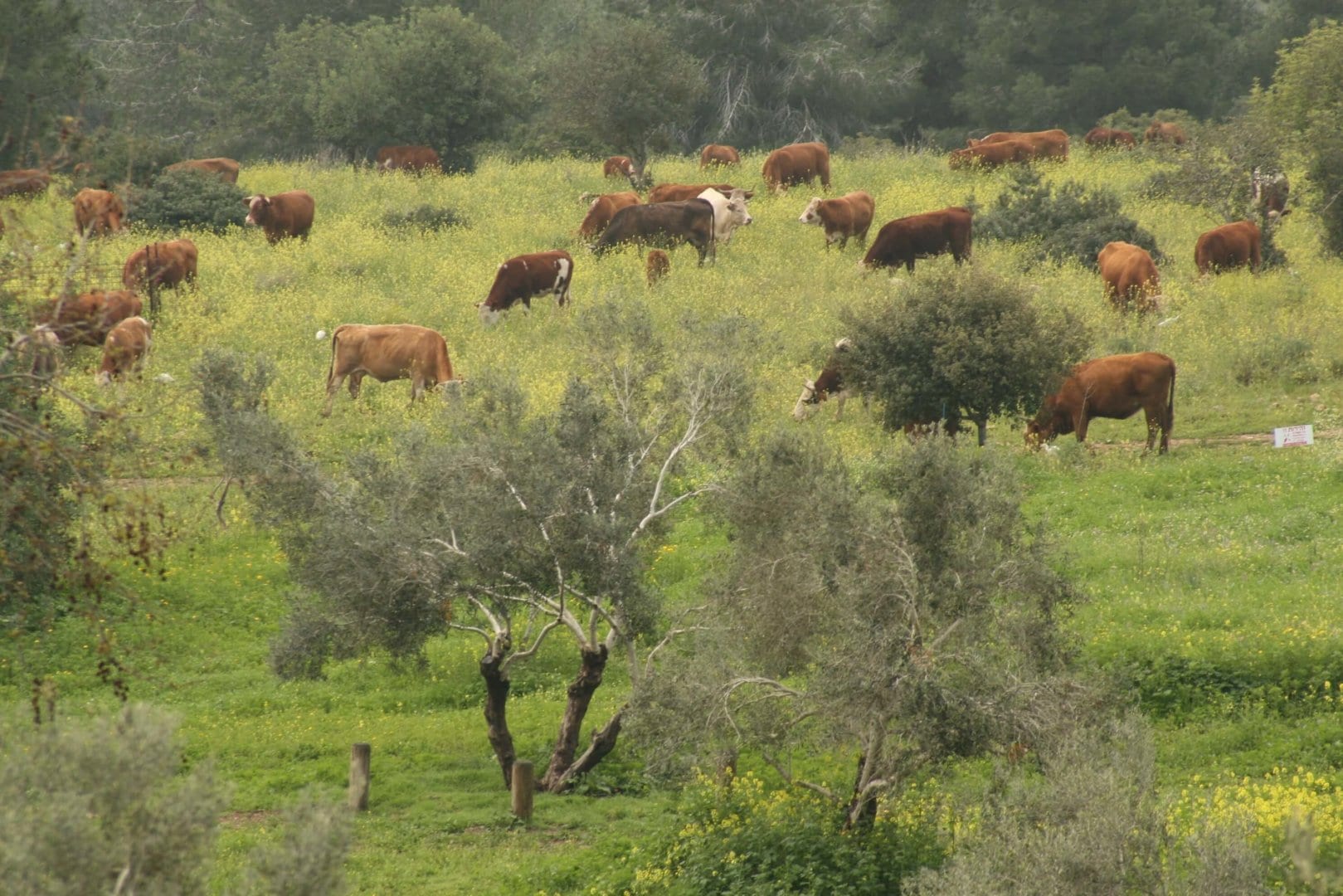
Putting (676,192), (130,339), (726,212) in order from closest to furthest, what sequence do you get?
(130,339), (726,212), (676,192)

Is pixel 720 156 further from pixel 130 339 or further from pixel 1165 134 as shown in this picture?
pixel 130 339

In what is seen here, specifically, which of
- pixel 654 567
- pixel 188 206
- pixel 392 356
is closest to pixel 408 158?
pixel 188 206

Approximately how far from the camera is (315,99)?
46844 millimetres

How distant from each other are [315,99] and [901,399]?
96.3 ft

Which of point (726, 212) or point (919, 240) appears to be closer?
point (919, 240)

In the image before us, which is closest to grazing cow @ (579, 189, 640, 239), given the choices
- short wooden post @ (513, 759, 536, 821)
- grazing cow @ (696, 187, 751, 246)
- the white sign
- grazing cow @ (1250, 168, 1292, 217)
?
grazing cow @ (696, 187, 751, 246)

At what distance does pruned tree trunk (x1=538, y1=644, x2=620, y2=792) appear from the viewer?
1518cm

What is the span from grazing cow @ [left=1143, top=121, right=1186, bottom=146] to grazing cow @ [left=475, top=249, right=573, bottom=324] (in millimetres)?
19880

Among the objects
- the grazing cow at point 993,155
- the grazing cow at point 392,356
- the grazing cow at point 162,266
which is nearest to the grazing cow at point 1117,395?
the grazing cow at point 392,356

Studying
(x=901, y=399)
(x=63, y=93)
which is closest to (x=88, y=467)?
(x=901, y=399)

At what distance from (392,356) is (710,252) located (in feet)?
31.3

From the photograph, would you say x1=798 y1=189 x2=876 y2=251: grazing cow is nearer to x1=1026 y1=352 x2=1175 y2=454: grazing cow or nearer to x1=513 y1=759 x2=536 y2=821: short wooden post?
x1=1026 y1=352 x2=1175 y2=454: grazing cow

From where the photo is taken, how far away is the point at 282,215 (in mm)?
35531

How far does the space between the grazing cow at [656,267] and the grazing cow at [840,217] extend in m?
3.79
